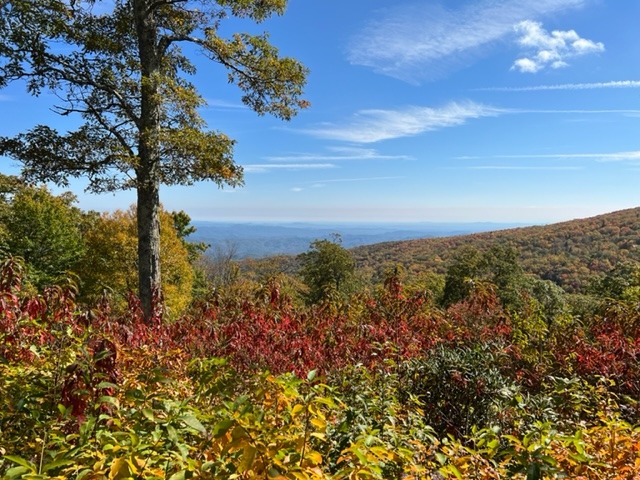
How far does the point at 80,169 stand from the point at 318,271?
76.1ft

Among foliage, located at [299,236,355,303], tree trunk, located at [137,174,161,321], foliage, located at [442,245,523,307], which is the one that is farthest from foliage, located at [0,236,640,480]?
foliage, located at [299,236,355,303]

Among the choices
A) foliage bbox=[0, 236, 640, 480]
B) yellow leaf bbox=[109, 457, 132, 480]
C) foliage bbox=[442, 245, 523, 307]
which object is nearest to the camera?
yellow leaf bbox=[109, 457, 132, 480]

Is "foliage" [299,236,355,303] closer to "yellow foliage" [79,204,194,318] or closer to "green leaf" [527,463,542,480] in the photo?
"yellow foliage" [79,204,194,318]

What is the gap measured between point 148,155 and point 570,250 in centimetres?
5485

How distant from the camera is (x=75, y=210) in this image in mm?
32156

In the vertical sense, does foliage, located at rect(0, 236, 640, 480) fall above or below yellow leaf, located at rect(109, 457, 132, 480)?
below

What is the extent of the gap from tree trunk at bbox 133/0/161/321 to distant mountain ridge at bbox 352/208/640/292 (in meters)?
26.3

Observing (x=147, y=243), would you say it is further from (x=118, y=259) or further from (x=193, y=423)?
(x=118, y=259)

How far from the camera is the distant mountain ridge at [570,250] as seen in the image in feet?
133

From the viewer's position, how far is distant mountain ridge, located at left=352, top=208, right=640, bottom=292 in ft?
133

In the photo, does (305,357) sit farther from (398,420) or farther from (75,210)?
(75,210)

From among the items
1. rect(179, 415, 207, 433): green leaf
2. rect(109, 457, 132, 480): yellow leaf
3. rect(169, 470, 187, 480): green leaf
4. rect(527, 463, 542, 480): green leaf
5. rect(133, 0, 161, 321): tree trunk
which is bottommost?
rect(527, 463, 542, 480): green leaf

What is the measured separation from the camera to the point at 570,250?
4962 centimetres

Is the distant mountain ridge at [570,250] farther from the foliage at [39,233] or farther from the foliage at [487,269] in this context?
the foliage at [39,233]
